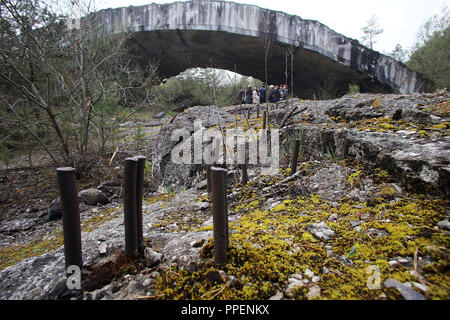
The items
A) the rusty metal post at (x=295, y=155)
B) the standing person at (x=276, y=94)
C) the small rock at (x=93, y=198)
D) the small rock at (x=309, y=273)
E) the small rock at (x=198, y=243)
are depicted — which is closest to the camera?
the small rock at (x=309, y=273)

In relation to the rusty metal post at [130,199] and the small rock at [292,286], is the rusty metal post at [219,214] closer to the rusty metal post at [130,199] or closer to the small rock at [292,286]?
the small rock at [292,286]

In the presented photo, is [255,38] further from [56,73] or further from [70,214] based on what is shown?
[70,214]

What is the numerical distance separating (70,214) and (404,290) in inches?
61.2

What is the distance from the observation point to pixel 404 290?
0.90m

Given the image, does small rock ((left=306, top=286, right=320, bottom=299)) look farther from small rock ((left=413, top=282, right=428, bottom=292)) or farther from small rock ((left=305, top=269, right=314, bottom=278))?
small rock ((left=413, top=282, right=428, bottom=292))

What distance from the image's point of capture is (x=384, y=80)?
13.2 metres

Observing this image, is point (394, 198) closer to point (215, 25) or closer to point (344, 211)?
point (344, 211)

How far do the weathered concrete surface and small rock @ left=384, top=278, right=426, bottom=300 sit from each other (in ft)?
41.4

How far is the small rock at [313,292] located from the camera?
949 millimetres

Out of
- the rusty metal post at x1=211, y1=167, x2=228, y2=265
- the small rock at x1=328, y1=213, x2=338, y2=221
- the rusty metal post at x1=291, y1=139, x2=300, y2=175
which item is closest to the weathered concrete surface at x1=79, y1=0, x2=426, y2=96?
the rusty metal post at x1=291, y1=139, x2=300, y2=175

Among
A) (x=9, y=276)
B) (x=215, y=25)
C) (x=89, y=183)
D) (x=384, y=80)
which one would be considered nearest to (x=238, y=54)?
(x=215, y=25)

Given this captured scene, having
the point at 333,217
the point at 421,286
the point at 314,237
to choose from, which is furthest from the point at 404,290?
the point at 333,217

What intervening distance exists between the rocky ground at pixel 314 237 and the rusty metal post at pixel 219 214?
7 centimetres

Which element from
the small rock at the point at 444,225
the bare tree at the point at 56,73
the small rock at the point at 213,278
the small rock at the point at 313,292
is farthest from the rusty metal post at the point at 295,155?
the bare tree at the point at 56,73
